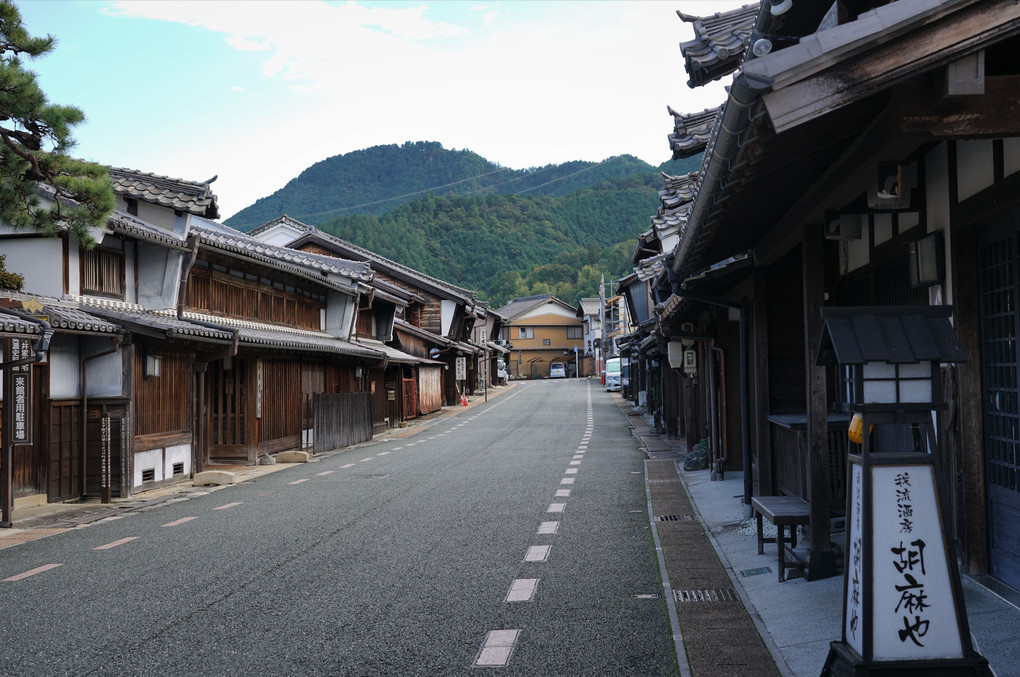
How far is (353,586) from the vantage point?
8.30 m

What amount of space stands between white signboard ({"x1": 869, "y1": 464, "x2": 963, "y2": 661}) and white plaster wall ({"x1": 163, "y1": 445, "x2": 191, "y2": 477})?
50.7ft

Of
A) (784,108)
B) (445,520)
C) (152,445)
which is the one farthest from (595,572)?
(152,445)

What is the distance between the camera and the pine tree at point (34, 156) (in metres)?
9.65

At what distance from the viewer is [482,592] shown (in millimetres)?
8000

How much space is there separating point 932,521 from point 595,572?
476 cm

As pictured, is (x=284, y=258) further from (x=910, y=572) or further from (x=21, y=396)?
(x=910, y=572)

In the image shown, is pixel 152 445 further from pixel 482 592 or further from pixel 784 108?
pixel 784 108

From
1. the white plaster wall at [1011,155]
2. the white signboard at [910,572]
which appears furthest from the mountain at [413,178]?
the white signboard at [910,572]

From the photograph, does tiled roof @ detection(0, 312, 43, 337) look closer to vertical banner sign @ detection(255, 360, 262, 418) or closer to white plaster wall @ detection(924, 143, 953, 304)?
vertical banner sign @ detection(255, 360, 262, 418)

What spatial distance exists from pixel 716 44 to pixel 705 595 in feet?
26.1

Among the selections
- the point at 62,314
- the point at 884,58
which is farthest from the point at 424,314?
the point at 884,58

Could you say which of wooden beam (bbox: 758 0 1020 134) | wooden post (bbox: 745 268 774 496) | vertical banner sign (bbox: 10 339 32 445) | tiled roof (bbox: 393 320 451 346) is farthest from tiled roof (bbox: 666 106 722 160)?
tiled roof (bbox: 393 320 451 346)

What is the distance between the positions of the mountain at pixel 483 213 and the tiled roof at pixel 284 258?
4982 cm

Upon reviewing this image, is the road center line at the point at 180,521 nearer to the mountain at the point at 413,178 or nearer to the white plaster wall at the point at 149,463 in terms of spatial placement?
the white plaster wall at the point at 149,463
